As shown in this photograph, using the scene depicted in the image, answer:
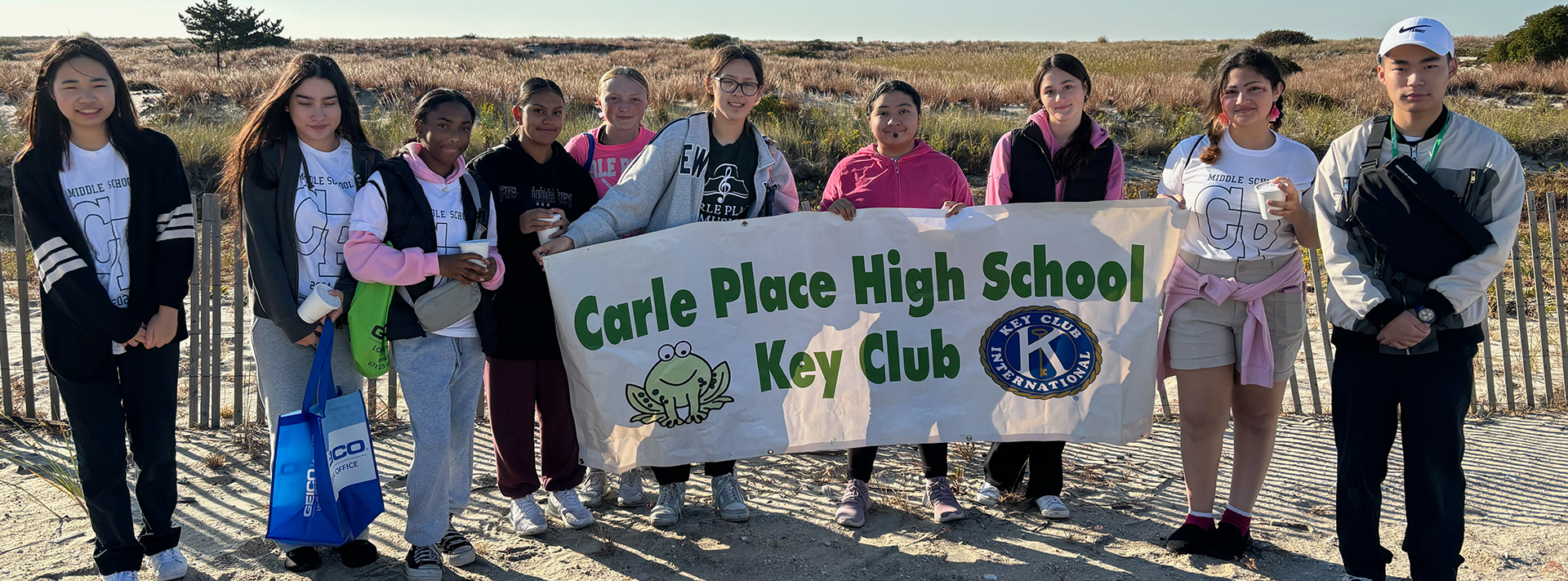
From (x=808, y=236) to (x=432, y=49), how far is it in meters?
38.4

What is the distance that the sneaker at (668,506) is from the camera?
4.24 m

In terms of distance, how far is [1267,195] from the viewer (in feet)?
11.1

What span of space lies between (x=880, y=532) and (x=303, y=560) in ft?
7.81

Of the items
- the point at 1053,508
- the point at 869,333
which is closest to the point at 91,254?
the point at 869,333

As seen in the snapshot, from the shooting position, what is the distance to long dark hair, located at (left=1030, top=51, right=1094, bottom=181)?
3.95 meters

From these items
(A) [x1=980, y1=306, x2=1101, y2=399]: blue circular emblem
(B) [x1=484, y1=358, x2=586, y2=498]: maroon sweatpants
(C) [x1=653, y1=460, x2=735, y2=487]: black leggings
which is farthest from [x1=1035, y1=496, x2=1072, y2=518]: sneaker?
(B) [x1=484, y1=358, x2=586, y2=498]: maroon sweatpants

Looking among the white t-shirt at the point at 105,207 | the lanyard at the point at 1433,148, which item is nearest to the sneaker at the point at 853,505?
the lanyard at the point at 1433,148

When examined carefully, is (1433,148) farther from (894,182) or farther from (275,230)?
(275,230)

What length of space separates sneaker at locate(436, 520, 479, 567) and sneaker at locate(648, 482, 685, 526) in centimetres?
79

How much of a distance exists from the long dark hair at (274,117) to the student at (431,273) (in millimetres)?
352

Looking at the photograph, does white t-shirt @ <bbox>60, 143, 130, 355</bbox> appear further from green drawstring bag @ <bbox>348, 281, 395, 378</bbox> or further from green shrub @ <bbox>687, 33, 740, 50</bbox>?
green shrub @ <bbox>687, 33, 740, 50</bbox>

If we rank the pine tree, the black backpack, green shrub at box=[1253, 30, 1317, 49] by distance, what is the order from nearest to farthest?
the black backpack
the pine tree
green shrub at box=[1253, 30, 1317, 49]

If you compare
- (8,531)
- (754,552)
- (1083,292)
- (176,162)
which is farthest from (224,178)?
(1083,292)

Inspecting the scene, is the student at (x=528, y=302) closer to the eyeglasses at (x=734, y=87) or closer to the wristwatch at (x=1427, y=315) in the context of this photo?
the eyeglasses at (x=734, y=87)
